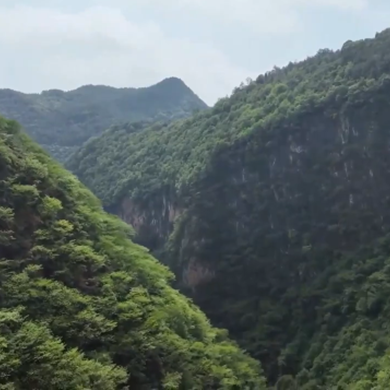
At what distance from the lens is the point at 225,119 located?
196ft

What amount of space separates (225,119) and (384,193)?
63.8ft

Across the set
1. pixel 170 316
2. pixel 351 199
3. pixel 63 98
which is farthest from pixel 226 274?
pixel 63 98

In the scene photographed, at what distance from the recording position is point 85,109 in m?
124

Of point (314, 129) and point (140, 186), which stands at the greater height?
point (314, 129)

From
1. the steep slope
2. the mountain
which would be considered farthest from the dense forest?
the mountain

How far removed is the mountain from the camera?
112 meters

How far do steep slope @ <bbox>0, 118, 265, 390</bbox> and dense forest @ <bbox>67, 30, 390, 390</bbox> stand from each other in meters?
14.8

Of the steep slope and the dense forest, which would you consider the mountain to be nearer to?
the dense forest

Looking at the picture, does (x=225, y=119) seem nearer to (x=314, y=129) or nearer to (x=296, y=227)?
(x=314, y=129)

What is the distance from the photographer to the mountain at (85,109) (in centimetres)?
11238

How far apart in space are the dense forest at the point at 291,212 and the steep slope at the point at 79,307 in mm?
14767

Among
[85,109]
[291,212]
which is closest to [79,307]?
[291,212]

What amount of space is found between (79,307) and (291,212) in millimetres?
31693

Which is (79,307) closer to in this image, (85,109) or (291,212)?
(291,212)
